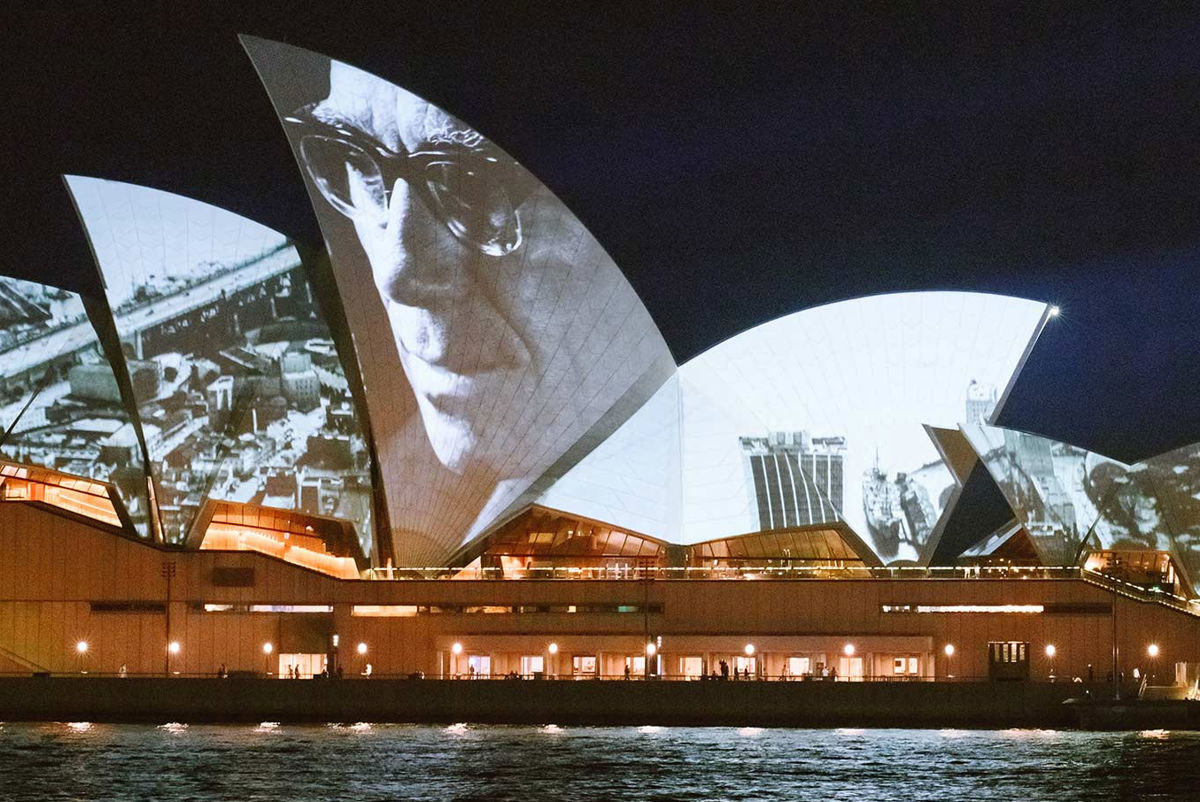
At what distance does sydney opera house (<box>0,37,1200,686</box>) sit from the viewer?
1969 inches

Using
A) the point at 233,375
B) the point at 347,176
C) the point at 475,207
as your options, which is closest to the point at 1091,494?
the point at 475,207

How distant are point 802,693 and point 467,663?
9.66 metres

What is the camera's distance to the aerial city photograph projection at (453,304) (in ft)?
158

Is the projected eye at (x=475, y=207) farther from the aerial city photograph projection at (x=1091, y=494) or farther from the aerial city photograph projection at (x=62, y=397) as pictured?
the aerial city photograph projection at (x=1091, y=494)

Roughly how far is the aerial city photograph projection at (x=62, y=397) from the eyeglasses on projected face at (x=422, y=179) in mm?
10180

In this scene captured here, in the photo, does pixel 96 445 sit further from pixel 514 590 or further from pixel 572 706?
pixel 572 706

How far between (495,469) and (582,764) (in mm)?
16574

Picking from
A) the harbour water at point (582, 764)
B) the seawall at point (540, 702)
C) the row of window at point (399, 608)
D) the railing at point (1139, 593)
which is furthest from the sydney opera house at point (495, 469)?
the harbour water at point (582, 764)

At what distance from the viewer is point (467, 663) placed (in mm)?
51562

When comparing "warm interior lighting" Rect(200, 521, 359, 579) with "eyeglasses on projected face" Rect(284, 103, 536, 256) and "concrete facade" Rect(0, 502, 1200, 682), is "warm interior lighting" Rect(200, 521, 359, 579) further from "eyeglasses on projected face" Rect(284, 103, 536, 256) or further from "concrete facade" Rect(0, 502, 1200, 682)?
"eyeglasses on projected face" Rect(284, 103, 536, 256)

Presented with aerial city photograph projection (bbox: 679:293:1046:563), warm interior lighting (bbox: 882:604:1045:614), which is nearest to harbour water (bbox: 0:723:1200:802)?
warm interior lighting (bbox: 882:604:1045:614)

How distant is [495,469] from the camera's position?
52.7m

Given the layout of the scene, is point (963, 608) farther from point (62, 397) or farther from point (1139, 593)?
point (62, 397)

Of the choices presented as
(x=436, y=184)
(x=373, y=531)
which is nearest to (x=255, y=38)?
(x=436, y=184)
